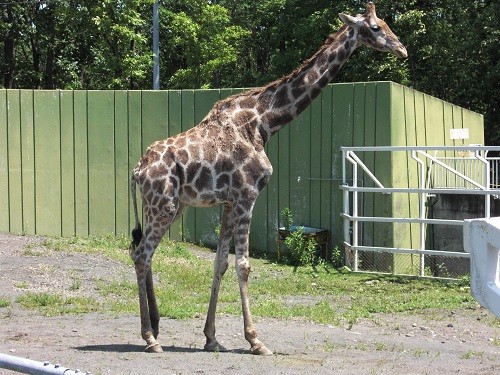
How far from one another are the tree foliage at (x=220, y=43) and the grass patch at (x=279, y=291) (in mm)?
13439

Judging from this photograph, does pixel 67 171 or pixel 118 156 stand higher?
pixel 118 156

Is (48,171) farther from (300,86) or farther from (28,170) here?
(300,86)

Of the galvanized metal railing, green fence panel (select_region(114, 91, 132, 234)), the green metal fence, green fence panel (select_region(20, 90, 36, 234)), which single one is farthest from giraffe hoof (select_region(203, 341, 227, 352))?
green fence panel (select_region(20, 90, 36, 234))

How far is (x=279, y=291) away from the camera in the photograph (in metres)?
11.2

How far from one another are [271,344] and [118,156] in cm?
735

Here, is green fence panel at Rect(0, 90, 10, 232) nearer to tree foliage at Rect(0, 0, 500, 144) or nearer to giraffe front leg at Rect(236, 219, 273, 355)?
giraffe front leg at Rect(236, 219, 273, 355)

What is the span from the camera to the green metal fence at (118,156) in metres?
14.1

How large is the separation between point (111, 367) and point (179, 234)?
820 cm

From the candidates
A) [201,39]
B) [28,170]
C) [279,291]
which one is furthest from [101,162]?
[201,39]

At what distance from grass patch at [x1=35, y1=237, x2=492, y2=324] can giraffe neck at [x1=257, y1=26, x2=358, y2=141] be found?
86.6 inches

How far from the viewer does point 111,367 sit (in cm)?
662

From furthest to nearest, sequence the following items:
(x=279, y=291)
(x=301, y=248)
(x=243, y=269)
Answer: (x=301, y=248), (x=279, y=291), (x=243, y=269)

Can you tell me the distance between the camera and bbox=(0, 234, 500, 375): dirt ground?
22.5ft

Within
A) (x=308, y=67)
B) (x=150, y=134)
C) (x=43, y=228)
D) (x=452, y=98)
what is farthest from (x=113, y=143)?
(x=452, y=98)
